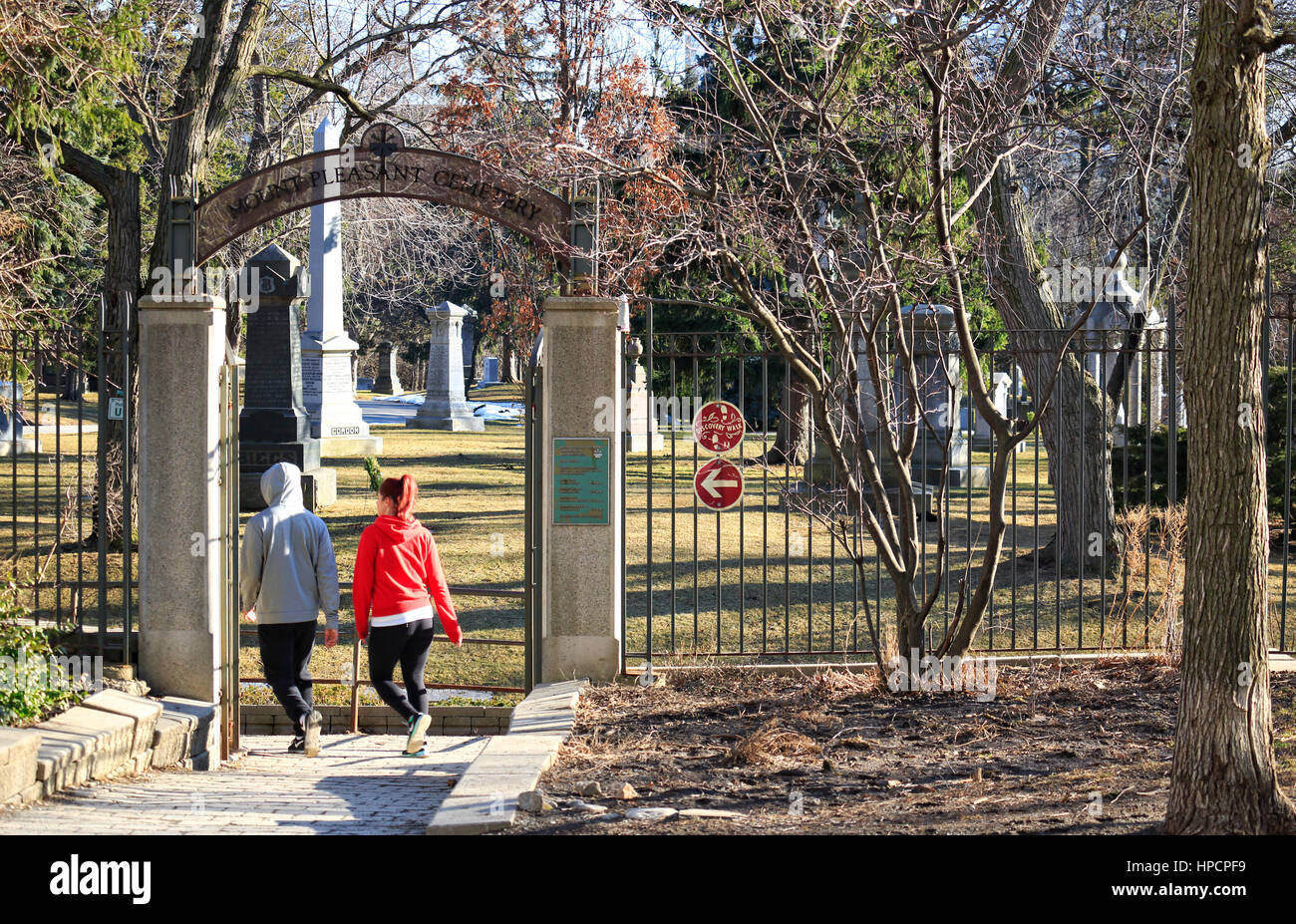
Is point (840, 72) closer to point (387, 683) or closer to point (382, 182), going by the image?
point (382, 182)

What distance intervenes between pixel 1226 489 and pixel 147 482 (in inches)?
233

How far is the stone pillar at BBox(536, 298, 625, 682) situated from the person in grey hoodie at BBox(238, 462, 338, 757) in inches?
52.6

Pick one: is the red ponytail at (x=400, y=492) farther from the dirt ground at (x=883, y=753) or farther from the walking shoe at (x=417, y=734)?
the dirt ground at (x=883, y=753)

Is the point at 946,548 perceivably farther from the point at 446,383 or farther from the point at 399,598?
the point at 446,383

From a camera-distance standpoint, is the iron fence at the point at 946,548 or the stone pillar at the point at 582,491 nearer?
the stone pillar at the point at 582,491

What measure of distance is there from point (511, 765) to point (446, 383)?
23432 mm

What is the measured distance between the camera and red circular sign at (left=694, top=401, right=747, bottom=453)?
8.02 metres

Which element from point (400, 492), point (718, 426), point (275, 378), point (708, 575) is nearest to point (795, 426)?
point (708, 575)

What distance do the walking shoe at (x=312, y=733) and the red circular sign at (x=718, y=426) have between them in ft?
9.46

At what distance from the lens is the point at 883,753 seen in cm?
588

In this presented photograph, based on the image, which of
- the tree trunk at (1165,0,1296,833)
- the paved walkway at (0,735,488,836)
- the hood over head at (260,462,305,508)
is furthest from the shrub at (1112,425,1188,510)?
the tree trunk at (1165,0,1296,833)

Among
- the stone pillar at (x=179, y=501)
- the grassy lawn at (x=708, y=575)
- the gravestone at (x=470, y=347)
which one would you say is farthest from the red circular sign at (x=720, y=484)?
the gravestone at (x=470, y=347)

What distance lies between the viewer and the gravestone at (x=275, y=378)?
16641 millimetres

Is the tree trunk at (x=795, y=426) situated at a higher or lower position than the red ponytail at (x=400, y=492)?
higher
